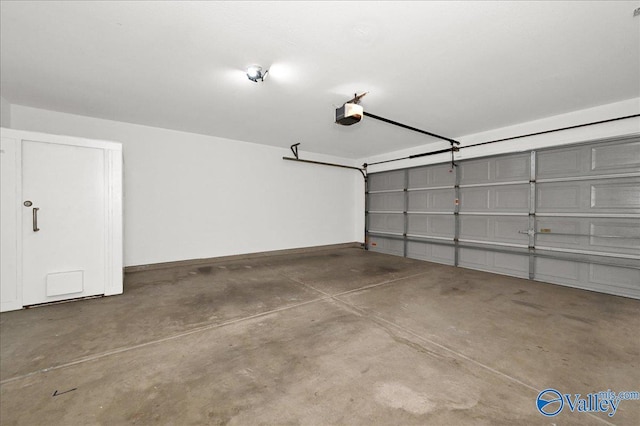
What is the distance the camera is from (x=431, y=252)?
601 cm

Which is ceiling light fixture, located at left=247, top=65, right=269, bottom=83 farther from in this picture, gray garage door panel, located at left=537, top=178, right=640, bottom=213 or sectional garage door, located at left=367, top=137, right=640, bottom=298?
gray garage door panel, located at left=537, top=178, right=640, bottom=213

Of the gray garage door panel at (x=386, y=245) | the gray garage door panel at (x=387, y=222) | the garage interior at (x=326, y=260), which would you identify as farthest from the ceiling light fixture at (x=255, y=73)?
the gray garage door panel at (x=386, y=245)

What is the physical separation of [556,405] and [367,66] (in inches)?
128

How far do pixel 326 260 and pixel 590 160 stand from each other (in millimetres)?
5033

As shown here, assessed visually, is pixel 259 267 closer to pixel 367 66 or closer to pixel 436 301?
pixel 436 301

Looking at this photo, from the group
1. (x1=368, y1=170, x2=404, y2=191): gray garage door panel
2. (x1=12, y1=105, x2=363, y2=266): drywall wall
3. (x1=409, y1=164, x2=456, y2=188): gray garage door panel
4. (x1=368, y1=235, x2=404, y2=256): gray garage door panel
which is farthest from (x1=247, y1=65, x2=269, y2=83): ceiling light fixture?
(x1=368, y1=235, x2=404, y2=256): gray garage door panel

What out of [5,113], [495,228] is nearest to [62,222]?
[5,113]

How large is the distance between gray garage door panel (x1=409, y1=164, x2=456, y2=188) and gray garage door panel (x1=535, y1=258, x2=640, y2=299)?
226 centimetres

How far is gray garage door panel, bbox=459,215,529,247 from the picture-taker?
4629 millimetres

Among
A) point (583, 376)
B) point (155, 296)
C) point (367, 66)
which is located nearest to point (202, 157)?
point (155, 296)

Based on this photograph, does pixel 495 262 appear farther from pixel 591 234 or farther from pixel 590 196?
pixel 590 196

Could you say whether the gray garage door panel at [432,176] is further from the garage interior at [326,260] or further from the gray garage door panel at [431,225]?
the gray garage door panel at [431,225]

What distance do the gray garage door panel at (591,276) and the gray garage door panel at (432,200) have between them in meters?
1.91

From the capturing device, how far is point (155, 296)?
3.44 metres
